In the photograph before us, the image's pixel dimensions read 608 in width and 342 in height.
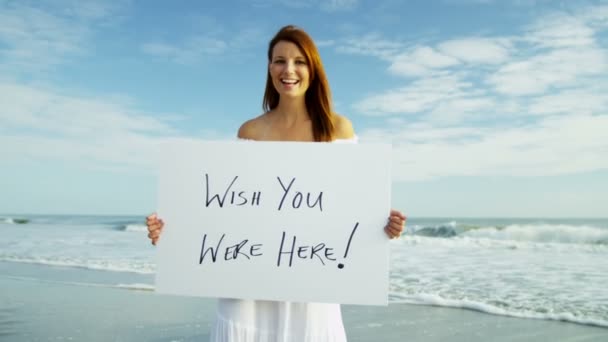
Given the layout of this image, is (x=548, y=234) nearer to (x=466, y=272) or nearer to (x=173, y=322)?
(x=466, y=272)

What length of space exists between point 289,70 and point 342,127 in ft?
1.05

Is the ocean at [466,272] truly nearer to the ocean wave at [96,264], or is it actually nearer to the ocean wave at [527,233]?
the ocean wave at [96,264]

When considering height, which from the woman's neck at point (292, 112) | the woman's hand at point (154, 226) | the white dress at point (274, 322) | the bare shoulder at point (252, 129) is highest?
the woman's neck at point (292, 112)

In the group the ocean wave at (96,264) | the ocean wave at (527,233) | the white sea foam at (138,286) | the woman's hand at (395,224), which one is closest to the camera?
the woman's hand at (395,224)

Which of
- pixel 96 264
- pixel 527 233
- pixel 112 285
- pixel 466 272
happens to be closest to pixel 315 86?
pixel 112 285

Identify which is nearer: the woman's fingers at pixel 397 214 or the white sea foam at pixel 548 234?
the woman's fingers at pixel 397 214

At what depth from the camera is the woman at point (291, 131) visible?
1.84 metres

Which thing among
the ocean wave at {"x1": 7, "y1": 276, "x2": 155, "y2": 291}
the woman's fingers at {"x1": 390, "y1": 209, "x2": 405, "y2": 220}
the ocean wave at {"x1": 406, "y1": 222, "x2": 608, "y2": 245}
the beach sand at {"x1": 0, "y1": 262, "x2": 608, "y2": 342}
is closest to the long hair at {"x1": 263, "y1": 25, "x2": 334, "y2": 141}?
the woman's fingers at {"x1": 390, "y1": 209, "x2": 405, "y2": 220}

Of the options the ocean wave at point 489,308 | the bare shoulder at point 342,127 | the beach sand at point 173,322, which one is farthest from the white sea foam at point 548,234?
the bare shoulder at point 342,127

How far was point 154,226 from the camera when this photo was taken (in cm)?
180

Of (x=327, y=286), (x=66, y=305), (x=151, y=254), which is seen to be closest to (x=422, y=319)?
(x=327, y=286)

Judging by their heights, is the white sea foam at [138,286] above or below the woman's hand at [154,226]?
below

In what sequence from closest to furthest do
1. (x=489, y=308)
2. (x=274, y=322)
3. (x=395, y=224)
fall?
(x=395, y=224) → (x=274, y=322) → (x=489, y=308)

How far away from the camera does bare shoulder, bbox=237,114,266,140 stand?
81.2 inches
